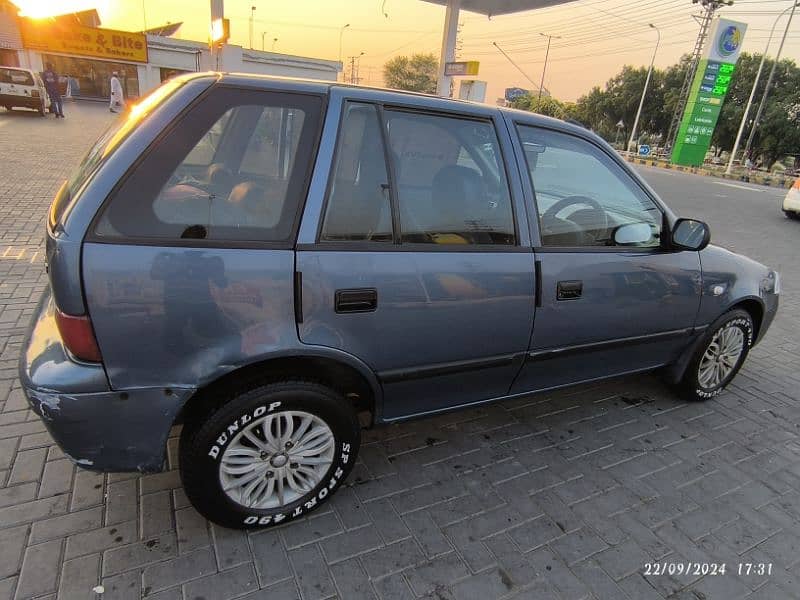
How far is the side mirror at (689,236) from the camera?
281 centimetres

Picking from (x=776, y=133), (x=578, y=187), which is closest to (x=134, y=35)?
(x=578, y=187)

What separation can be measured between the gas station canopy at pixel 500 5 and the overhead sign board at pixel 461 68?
2.59m

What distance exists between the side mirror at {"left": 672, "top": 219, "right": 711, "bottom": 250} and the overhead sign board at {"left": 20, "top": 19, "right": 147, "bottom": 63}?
40.0m

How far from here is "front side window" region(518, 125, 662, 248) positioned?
2523mm

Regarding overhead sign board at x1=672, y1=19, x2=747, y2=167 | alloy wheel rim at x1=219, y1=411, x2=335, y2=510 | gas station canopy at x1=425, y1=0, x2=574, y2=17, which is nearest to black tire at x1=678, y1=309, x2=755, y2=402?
alloy wheel rim at x1=219, y1=411, x2=335, y2=510

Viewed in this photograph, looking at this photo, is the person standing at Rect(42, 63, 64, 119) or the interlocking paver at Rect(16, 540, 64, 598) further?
the person standing at Rect(42, 63, 64, 119)

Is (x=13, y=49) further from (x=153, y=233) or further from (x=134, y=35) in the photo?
(x=153, y=233)

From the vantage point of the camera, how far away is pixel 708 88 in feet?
91.0

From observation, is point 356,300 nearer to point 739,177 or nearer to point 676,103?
point 739,177

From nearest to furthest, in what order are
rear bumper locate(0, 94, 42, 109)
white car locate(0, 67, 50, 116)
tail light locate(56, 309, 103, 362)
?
tail light locate(56, 309, 103, 362) < white car locate(0, 67, 50, 116) < rear bumper locate(0, 94, 42, 109)

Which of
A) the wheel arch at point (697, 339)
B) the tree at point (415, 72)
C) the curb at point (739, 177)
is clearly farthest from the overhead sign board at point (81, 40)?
the tree at point (415, 72)

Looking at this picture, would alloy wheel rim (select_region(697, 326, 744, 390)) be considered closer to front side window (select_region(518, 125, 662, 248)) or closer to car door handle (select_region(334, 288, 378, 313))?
front side window (select_region(518, 125, 662, 248))

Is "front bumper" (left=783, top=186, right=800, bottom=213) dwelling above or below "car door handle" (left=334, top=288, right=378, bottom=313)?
below

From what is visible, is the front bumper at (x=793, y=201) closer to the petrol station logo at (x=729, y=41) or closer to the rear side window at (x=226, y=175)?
the rear side window at (x=226, y=175)
